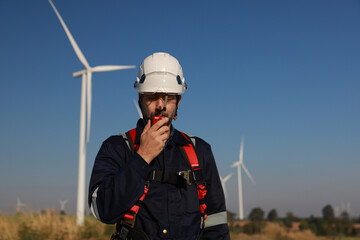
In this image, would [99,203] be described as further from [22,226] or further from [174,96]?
[22,226]

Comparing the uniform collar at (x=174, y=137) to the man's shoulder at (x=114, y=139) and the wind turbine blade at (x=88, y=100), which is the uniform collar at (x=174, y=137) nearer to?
the man's shoulder at (x=114, y=139)

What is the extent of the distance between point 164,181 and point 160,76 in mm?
1245

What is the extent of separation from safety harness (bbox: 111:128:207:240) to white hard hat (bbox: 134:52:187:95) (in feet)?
1.74

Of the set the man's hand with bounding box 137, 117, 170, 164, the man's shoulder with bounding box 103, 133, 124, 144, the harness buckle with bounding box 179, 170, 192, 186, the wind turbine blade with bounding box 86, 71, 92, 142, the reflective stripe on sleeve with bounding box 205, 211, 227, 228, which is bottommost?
the reflective stripe on sleeve with bounding box 205, 211, 227, 228

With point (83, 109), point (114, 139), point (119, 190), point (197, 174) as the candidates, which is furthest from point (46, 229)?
point (119, 190)

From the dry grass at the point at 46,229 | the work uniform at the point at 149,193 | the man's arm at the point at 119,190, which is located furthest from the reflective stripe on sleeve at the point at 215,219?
the dry grass at the point at 46,229

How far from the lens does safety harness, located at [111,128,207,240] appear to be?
3.52 m

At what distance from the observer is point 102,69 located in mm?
25594

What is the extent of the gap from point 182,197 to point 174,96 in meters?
1.17

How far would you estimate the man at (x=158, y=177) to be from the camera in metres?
3.32

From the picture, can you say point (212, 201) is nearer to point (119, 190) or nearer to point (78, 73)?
point (119, 190)

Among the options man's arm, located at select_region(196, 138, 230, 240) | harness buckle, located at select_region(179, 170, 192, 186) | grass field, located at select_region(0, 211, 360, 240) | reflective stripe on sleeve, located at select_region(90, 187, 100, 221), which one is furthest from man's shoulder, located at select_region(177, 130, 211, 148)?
grass field, located at select_region(0, 211, 360, 240)

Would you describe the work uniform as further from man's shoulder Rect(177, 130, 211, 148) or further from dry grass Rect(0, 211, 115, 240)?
dry grass Rect(0, 211, 115, 240)

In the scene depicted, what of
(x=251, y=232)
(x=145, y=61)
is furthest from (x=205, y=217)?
(x=251, y=232)
